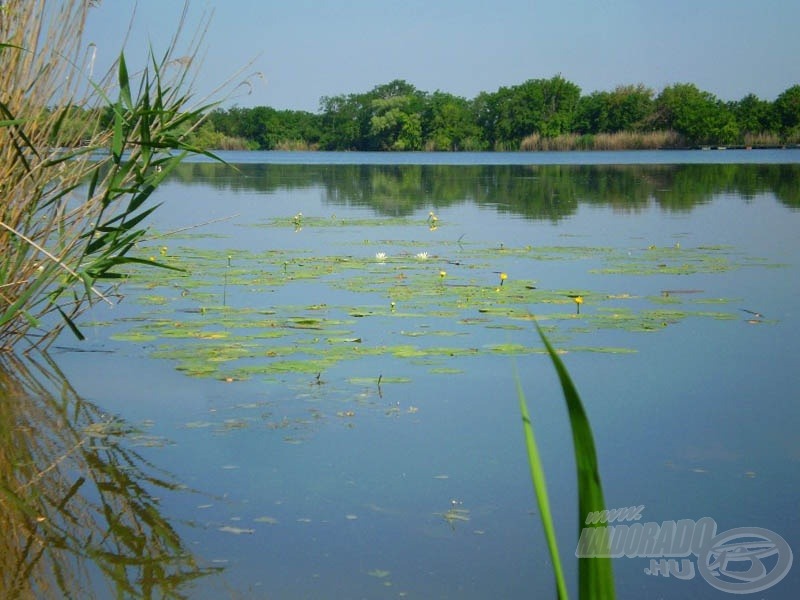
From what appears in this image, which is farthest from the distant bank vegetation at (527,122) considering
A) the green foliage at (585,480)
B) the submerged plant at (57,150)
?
the green foliage at (585,480)

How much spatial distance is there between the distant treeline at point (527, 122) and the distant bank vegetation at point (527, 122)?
0.06m

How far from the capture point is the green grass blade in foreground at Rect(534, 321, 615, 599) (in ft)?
2.74

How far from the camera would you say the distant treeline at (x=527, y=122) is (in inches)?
1993

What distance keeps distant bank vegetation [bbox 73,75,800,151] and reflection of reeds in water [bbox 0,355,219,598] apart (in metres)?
44.2

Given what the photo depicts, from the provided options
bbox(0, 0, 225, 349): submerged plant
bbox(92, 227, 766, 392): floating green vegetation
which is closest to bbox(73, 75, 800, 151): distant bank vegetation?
bbox(92, 227, 766, 392): floating green vegetation

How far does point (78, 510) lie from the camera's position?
2844 millimetres

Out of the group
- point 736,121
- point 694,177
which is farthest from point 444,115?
point 694,177

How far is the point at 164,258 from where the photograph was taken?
308 inches

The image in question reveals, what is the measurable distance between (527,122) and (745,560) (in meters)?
60.3

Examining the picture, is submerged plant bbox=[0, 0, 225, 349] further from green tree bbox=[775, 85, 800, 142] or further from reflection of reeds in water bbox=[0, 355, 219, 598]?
green tree bbox=[775, 85, 800, 142]

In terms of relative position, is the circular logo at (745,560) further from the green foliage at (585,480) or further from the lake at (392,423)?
the green foliage at (585,480)

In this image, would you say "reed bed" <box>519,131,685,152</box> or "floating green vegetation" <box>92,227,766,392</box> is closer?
"floating green vegetation" <box>92,227,766,392</box>

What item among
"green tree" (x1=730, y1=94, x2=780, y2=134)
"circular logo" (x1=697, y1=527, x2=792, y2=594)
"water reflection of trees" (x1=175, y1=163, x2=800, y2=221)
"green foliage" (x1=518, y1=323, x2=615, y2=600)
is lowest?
"circular logo" (x1=697, y1=527, x2=792, y2=594)

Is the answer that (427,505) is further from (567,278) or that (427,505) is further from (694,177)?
(694,177)
